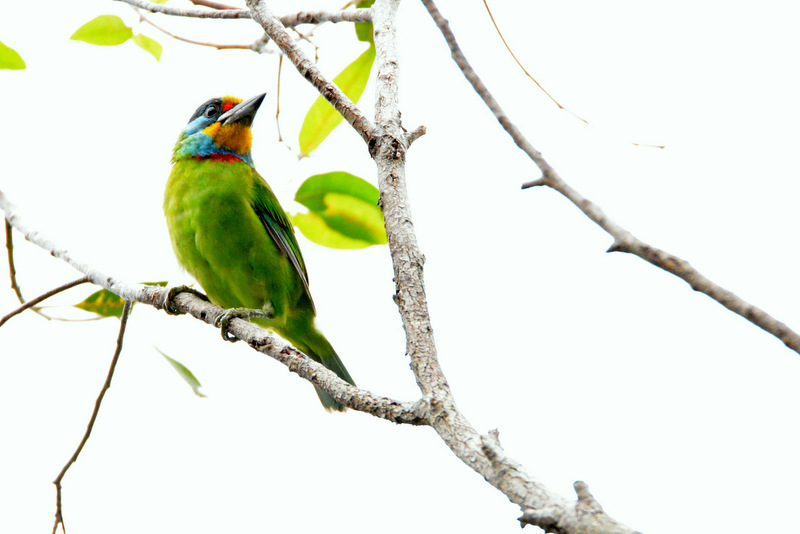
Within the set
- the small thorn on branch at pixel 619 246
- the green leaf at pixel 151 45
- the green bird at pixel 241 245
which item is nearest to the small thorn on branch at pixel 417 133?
the small thorn on branch at pixel 619 246

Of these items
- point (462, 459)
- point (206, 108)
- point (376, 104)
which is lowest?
point (462, 459)

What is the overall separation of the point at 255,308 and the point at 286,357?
1.77 metres

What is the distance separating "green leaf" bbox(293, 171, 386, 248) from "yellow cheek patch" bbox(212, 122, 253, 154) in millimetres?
1236

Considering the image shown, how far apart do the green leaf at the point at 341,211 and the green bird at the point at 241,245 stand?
1.77ft

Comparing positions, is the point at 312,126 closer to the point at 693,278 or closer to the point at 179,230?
the point at 179,230

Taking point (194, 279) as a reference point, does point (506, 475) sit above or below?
below

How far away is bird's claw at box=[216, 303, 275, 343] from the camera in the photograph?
105 inches

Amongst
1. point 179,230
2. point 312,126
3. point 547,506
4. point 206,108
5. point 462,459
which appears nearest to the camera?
point 547,506

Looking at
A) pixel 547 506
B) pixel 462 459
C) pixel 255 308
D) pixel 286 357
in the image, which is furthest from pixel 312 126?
pixel 547 506

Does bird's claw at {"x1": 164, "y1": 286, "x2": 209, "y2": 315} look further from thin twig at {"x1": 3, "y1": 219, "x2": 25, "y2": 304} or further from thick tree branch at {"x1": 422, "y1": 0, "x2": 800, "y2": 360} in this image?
thick tree branch at {"x1": 422, "y1": 0, "x2": 800, "y2": 360}

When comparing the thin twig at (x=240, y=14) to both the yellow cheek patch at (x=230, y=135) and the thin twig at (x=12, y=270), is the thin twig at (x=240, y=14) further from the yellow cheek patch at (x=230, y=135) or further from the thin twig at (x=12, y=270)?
the yellow cheek patch at (x=230, y=135)

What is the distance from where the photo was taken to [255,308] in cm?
369

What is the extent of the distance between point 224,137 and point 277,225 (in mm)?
720

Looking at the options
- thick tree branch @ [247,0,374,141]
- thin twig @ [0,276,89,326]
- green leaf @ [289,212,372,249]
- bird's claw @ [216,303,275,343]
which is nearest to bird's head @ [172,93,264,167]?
bird's claw @ [216,303,275,343]
